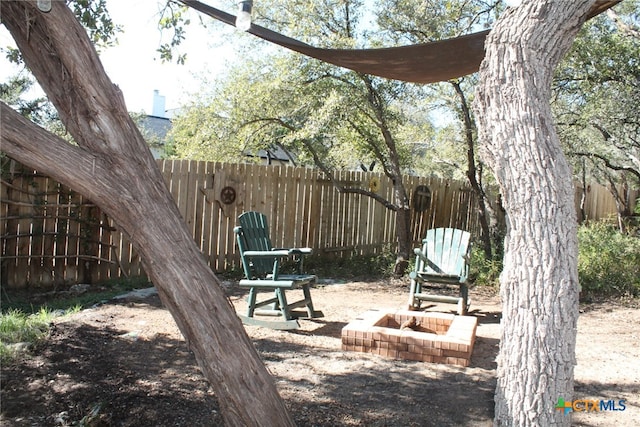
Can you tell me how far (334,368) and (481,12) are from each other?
5126 mm

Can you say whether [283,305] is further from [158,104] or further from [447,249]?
[158,104]

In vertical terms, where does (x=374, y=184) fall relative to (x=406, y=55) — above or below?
below

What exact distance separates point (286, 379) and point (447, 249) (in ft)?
10.5

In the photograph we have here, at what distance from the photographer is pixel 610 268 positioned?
7020 millimetres

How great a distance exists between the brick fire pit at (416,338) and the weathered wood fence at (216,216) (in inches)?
116

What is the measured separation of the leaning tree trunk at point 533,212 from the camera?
6.22 ft

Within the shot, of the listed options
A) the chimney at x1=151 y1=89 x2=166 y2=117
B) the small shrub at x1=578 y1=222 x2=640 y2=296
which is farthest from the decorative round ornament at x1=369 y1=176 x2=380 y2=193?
the chimney at x1=151 y1=89 x2=166 y2=117

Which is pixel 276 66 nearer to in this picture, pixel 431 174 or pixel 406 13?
pixel 406 13

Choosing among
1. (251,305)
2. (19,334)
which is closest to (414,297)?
(251,305)

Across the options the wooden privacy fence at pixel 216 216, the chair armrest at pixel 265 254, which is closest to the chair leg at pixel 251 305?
the chair armrest at pixel 265 254

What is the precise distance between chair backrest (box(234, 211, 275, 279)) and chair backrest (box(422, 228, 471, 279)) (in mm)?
1855

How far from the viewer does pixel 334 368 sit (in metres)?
3.70

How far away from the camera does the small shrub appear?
6.54 meters

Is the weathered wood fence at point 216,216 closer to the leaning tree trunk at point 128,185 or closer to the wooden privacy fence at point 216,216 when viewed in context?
the wooden privacy fence at point 216,216
